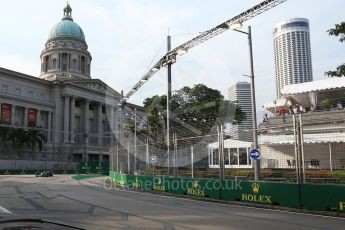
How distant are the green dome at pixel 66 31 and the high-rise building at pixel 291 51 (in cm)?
8772

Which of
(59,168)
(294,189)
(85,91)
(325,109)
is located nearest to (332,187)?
(294,189)

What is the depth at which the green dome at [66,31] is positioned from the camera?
120000mm

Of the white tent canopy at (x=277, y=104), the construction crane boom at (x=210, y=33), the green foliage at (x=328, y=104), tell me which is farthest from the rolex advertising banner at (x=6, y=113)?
the green foliage at (x=328, y=104)

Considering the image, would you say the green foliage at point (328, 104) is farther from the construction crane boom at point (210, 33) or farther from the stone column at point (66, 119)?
the stone column at point (66, 119)

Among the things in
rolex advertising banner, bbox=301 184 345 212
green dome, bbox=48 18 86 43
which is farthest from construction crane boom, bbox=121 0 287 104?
green dome, bbox=48 18 86 43

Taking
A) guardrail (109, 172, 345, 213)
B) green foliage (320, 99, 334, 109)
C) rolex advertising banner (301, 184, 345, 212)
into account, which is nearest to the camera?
rolex advertising banner (301, 184, 345, 212)

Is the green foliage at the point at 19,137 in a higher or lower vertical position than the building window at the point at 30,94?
lower

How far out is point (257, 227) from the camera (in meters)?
10.9

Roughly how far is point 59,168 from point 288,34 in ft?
211

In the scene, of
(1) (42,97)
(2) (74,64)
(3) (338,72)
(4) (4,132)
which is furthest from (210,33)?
(2) (74,64)

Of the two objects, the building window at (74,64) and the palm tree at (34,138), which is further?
the building window at (74,64)

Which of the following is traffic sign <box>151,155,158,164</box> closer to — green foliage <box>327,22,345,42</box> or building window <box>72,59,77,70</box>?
green foliage <box>327,22,345,42</box>

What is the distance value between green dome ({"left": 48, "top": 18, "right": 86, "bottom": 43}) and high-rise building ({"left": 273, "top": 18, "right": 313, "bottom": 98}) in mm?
87719

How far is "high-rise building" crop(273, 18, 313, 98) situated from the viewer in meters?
37.4
